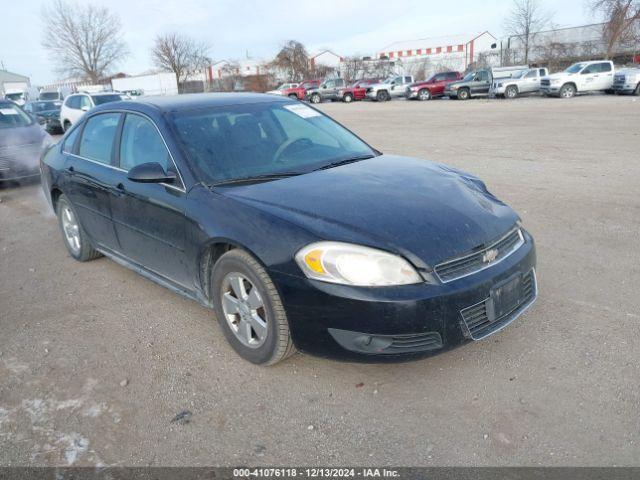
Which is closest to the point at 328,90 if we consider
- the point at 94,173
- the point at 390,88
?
the point at 390,88

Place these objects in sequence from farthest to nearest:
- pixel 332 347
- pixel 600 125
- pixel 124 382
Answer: pixel 600 125 < pixel 124 382 < pixel 332 347

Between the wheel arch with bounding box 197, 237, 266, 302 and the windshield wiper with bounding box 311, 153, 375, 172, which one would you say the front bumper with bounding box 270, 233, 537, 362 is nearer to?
the wheel arch with bounding box 197, 237, 266, 302

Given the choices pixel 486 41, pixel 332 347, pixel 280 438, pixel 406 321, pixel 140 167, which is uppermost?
pixel 486 41

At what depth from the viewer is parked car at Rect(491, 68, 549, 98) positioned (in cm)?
2762

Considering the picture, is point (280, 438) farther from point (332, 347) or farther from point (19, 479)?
point (19, 479)

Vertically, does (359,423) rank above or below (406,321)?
below

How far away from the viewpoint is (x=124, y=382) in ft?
9.96

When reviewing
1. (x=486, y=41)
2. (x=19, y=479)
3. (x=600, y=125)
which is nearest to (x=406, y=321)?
(x=19, y=479)

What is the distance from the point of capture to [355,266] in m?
2.60

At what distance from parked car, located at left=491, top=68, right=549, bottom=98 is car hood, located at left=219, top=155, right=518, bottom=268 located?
27.0 metres

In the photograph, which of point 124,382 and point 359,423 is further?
point 124,382

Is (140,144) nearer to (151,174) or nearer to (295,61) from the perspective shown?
(151,174)

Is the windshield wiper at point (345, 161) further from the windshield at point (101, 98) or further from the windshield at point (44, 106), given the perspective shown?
the windshield at point (44, 106)

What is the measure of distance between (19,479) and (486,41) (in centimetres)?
6574
